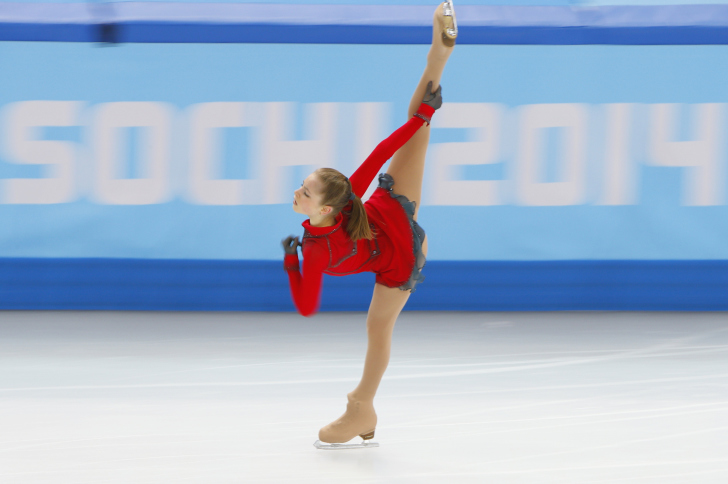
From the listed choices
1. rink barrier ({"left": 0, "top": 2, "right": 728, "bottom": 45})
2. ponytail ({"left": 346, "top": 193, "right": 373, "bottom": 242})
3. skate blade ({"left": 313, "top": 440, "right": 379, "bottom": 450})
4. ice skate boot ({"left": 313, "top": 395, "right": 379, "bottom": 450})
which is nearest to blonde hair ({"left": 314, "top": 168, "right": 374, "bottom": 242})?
ponytail ({"left": 346, "top": 193, "right": 373, "bottom": 242})

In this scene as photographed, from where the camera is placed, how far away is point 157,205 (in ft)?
11.3

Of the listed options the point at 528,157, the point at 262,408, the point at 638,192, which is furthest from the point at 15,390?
the point at 638,192

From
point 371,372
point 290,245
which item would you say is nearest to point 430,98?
point 290,245

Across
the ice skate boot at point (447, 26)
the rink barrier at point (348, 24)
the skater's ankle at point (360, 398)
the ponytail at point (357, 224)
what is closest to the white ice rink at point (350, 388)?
the skater's ankle at point (360, 398)

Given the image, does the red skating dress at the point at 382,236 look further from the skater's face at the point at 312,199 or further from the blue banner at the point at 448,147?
the blue banner at the point at 448,147

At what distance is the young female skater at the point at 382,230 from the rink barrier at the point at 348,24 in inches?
60.2

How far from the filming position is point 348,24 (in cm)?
343

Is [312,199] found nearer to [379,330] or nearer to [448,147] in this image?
[379,330]

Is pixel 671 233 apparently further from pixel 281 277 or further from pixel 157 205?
pixel 157 205

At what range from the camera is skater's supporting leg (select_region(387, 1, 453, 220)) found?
1.97 meters

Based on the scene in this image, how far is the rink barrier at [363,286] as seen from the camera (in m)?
3.45

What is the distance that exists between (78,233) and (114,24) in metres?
1.00

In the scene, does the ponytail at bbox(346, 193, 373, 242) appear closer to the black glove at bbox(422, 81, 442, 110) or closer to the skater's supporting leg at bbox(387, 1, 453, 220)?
the skater's supporting leg at bbox(387, 1, 453, 220)

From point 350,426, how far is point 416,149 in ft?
2.52
